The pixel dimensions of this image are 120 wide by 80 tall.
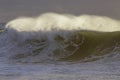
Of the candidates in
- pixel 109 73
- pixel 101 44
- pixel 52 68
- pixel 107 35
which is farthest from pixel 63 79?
pixel 107 35

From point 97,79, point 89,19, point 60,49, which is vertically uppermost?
point 89,19

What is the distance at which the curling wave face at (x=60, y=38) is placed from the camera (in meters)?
13.0

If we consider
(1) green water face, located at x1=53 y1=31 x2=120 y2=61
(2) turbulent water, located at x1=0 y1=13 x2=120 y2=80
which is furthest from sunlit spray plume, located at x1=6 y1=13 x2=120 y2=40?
(1) green water face, located at x1=53 y1=31 x2=120 y2=61

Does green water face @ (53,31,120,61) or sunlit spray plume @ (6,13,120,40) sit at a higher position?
sunlit spray plume @ (6,13,120,40)

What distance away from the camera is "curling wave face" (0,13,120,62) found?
13.0m

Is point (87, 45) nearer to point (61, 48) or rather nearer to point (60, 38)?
point (61, 48)

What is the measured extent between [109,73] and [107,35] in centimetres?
574

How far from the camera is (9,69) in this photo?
10.1 metres

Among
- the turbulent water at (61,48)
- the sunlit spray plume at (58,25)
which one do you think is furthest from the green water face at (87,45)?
the sunlit spray plume at (58,25)

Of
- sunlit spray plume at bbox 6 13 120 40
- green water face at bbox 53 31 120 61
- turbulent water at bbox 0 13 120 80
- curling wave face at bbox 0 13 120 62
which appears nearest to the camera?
turbulent water at bbox 0 13 120 80

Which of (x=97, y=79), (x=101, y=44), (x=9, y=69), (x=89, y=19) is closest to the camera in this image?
(x=97, y=79)

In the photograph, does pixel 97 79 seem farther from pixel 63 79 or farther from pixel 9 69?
pixel 9 69

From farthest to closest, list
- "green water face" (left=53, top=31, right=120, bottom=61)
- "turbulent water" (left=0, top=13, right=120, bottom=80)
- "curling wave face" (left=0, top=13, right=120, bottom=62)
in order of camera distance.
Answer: "curling wave face" (left=0, top=13, right=120, bottom=62) < "green water face" (left=53, top=31, right=120, bottom=61) < "turbulent water" (left=0, top=13, right=120, bottom=80)

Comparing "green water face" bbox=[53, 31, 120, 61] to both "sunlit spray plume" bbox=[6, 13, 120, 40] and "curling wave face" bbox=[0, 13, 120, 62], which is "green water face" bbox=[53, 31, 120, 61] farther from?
"sunlit spray plume" bbox=[6, 13, 120, 40]
